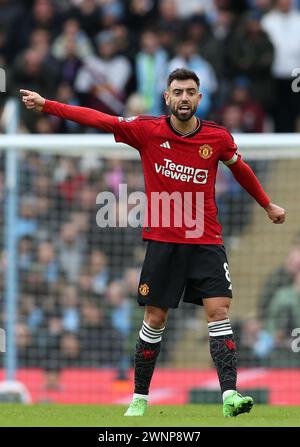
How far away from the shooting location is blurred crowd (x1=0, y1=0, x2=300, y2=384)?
15.0 metres

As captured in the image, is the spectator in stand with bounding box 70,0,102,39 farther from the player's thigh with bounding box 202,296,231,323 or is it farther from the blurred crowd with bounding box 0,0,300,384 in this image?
the player's thigh with bounding box 202,296,231,323

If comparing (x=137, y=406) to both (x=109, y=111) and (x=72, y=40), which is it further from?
(x=72, y=40)

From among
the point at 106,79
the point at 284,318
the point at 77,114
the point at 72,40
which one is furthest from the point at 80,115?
the point at 72,40

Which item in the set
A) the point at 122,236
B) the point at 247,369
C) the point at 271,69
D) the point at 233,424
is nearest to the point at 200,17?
the point at 271,69

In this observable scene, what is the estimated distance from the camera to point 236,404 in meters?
9.16

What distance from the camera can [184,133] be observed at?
959cm

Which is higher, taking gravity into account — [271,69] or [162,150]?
[271,69]

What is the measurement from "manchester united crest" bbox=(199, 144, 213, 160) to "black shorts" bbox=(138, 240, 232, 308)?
0.68 metres

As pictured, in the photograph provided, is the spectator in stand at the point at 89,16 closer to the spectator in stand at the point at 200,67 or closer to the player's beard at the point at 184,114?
the spectator in stand at the point at 200,67

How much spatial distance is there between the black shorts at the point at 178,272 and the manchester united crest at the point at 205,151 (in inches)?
26.8

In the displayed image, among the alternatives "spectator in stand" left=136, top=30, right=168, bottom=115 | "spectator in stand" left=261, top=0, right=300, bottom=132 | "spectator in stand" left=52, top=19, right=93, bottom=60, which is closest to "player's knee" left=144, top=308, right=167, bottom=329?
"spectator in stand" left=136, top=30, right=168, bottom=115

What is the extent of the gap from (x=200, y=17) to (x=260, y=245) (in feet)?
14.6

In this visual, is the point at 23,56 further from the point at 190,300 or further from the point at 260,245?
the point at 190,300
